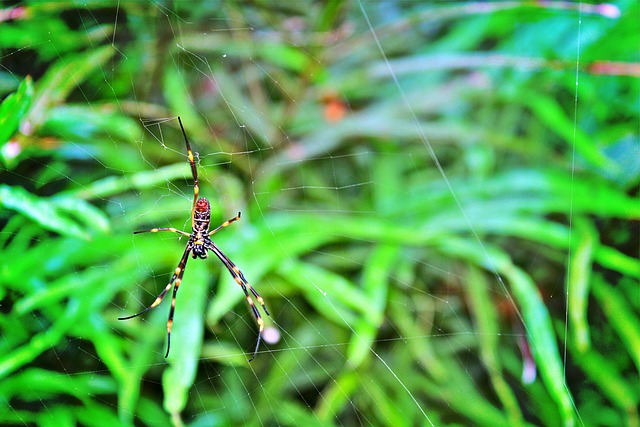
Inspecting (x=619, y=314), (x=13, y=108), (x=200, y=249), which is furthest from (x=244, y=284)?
(x=619, y=314)

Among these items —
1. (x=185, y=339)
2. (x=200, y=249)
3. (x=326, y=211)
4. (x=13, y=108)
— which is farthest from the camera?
(x=326, y=211)

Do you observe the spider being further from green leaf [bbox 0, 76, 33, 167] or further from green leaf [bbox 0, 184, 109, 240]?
green leaf [bbox 0, 76, 33, 167]

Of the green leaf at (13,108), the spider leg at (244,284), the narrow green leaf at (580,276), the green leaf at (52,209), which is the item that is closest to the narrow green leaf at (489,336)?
the narrow green leaf at (580,276)

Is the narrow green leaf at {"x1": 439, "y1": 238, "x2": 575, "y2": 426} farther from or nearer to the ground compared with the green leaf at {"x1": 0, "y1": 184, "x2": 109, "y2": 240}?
nearer to the ground

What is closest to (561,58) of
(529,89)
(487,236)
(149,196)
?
(529,89)

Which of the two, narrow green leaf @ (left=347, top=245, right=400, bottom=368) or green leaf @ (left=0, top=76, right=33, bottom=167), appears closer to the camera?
green leaf @ (left=0, top=76, right=33, bottom=167)

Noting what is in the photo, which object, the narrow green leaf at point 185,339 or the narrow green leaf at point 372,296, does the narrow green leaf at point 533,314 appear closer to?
the narrow green leaf at point 372,296

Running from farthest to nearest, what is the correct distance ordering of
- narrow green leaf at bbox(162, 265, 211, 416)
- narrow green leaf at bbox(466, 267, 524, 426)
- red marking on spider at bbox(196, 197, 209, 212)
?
narrow green leaf at bbox(466, 267, 524, 426) → red marking on spider at bbox(196, 197, 209, 212) → narrow green leaf at bbox(162, 265, 211, 416)

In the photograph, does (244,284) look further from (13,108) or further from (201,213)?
(13,108)

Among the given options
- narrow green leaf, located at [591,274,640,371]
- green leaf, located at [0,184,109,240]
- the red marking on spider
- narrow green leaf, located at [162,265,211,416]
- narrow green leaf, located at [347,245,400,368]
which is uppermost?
green leaf, located at [0,184,109,240]

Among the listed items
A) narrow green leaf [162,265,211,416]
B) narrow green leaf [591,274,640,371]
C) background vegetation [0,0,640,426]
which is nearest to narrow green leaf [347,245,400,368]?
background vegetation [0,0,640,426]
